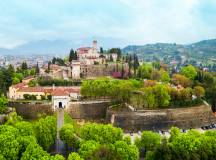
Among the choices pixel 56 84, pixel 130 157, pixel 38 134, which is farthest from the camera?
pixel 56 84

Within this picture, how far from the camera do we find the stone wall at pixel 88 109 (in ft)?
180

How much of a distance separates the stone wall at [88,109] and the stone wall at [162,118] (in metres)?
2.38

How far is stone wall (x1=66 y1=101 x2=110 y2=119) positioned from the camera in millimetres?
54812

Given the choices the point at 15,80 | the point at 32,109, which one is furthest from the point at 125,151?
the point at 15,80

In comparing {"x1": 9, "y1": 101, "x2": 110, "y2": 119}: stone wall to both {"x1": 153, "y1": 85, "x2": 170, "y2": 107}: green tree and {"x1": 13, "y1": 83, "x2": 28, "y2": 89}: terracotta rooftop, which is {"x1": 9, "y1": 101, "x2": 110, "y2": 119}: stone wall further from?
{"x1": 153, "y1": 85, "x2": 170, "y2": 107}: green tree

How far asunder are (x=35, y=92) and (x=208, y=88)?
29.0 metres

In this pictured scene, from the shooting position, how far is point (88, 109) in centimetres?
5547

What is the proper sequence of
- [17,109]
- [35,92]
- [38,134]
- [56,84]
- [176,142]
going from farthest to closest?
[56,84] < [35,92] < [17,109] < [38,134] < [176,142]

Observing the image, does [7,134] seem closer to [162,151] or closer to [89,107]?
[162,151]

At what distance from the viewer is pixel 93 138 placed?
3888 cm

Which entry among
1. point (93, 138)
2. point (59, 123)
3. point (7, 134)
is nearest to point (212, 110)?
point (59, 123)

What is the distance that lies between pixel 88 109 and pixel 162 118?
9.76 metres

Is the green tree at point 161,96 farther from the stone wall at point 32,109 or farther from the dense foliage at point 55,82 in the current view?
the dense foliage at point 55,82

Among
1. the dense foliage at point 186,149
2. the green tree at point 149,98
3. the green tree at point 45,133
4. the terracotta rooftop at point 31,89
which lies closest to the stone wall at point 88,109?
the green tree at point 149,98
